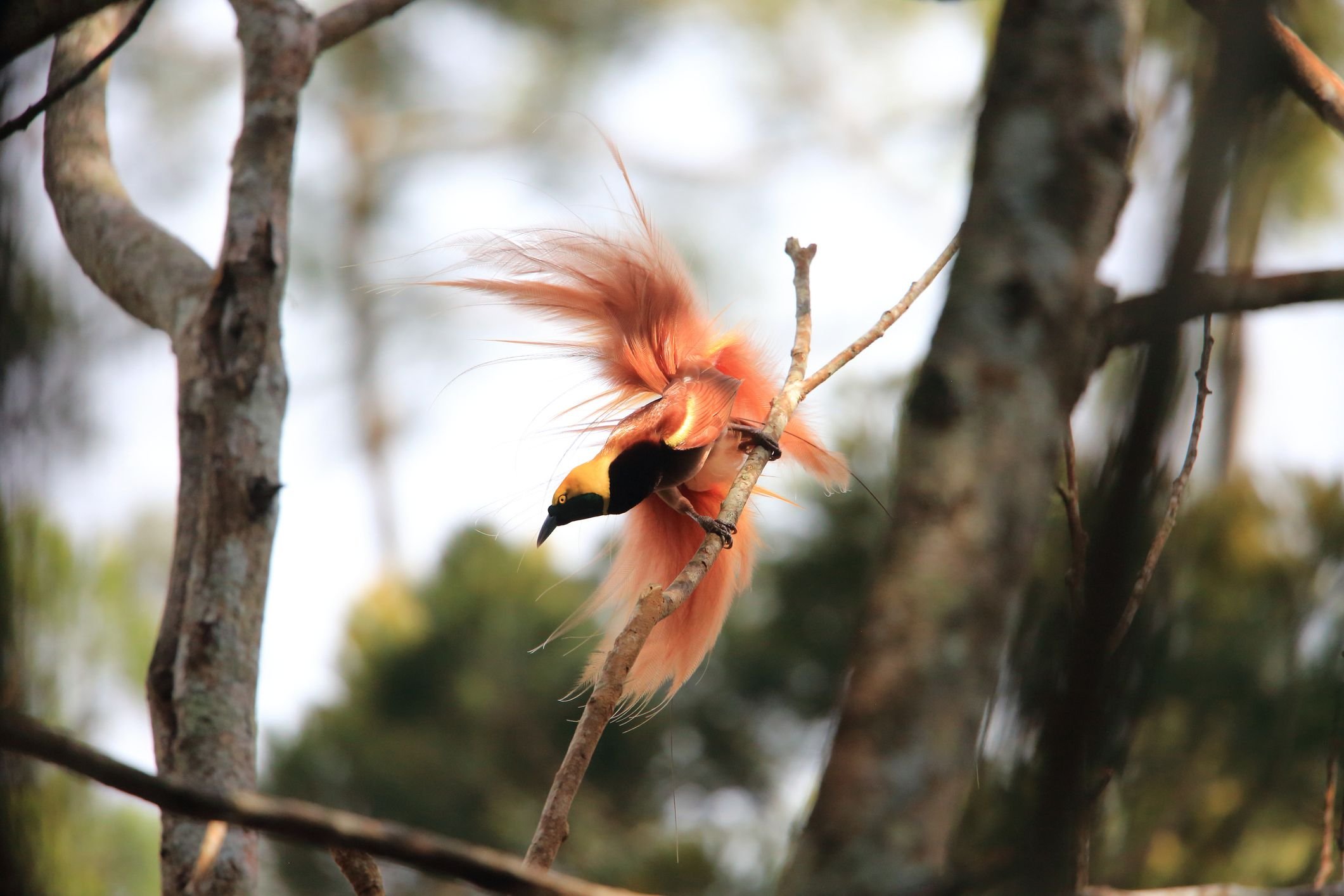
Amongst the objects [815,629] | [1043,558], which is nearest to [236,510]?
[1043,558]

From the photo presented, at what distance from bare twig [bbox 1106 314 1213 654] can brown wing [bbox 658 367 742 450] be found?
99cm

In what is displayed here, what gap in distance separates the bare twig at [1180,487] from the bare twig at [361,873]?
0.86 meters

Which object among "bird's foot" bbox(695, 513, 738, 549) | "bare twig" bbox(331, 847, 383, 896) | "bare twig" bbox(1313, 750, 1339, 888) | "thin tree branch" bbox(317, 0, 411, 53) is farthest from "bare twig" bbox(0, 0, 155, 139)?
"bare twig" bbox(1313, 750, 1339, 888)

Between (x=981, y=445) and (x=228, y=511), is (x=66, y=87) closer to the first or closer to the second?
(x=228, y=511)

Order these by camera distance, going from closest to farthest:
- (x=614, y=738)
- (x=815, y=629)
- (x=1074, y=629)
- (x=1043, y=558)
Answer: (x=1074, y=629) < (x=1043, y=558) < (x=815, y=629) < (x=614, y=738)

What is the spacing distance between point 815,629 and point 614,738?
4.29 ft

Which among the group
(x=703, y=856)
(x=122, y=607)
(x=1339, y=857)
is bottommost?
(x=1339, y=857)

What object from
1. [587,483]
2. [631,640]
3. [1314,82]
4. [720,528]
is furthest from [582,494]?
[1314,82]

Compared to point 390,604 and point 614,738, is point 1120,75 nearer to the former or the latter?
point 614,738

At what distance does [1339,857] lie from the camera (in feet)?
5.15

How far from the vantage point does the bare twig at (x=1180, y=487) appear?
3.52 ft

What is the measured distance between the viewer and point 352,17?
2104mm

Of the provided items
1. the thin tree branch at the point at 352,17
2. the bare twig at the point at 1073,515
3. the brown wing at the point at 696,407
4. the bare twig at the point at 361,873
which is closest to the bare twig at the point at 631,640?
the bare twig at the point at 361,873

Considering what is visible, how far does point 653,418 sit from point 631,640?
0.94 metres
